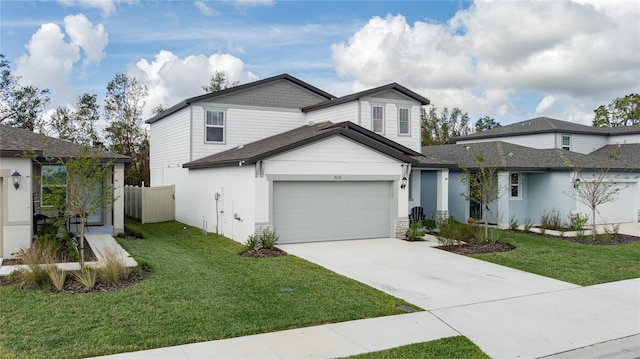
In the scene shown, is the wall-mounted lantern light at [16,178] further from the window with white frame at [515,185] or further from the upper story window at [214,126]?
the window with white frame at [515,185]

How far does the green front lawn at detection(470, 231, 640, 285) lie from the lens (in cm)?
1138

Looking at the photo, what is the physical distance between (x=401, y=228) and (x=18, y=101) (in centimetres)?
2803

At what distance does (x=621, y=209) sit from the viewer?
23.5 m

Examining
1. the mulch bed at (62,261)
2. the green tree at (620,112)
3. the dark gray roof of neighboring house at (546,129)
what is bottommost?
the mulch bed at (62,261)

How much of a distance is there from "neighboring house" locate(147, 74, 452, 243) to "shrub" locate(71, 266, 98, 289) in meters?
5.67

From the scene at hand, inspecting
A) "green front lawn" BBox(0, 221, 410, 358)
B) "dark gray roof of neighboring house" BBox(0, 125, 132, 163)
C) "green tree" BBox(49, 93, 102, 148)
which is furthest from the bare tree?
"green tree" BBox(49, 93, 102, 148)

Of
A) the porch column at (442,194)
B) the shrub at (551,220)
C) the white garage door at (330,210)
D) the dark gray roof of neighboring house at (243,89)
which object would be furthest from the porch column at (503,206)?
the dark gray roof of neighboring house at (243,89)

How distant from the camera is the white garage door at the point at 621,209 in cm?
2269

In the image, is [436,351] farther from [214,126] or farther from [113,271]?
[214,126]

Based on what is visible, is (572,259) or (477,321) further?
(572,259)

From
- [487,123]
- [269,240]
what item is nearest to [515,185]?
[269,240]

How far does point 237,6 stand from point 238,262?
29.5ft

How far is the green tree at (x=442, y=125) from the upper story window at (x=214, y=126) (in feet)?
95.5

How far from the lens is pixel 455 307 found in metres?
8.48
